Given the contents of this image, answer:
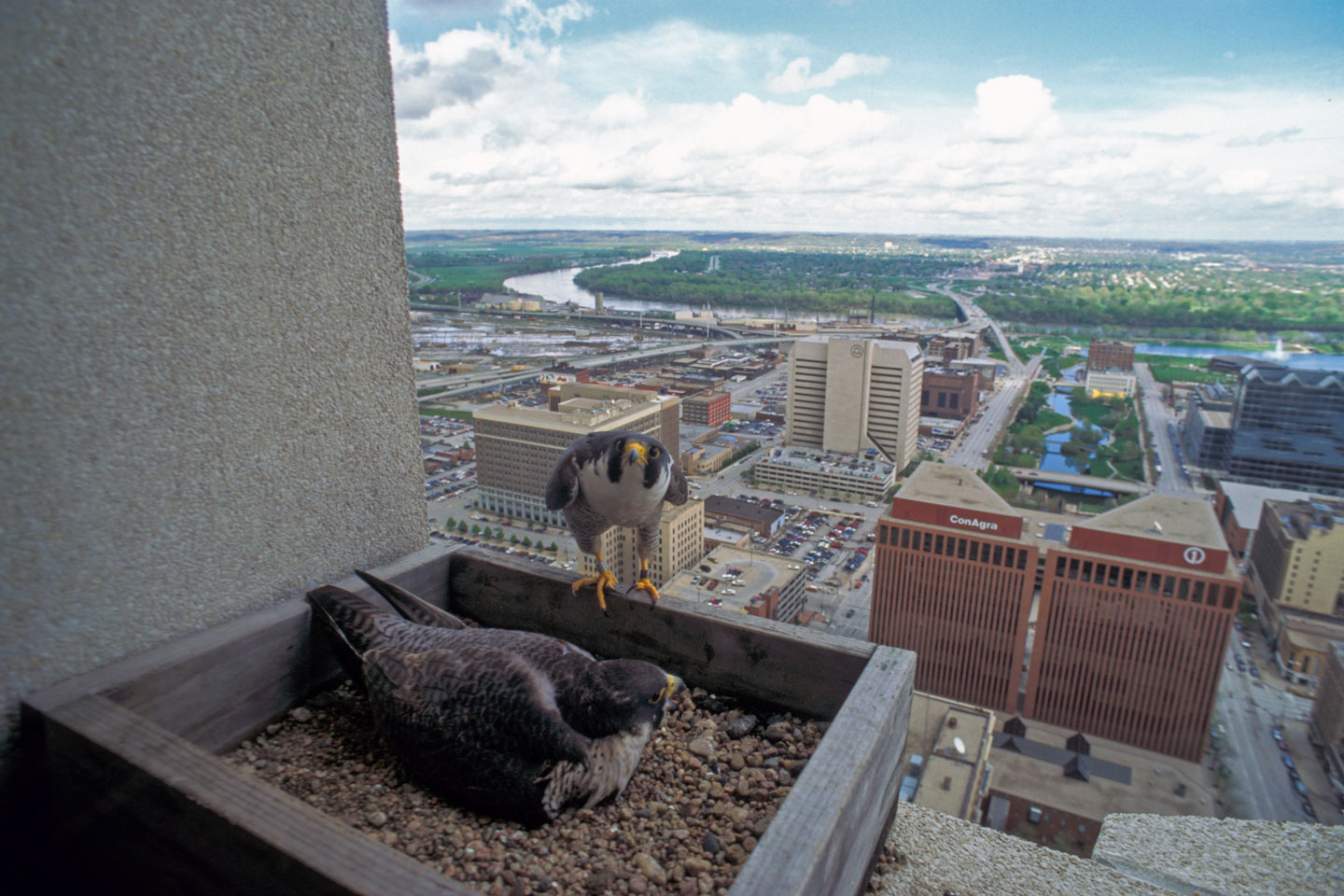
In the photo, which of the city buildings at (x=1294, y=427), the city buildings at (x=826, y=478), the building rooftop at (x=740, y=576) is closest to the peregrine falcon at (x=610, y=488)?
the building rooftop at (x=740, y=576)

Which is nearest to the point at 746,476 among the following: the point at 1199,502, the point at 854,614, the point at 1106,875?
the point at 854,614

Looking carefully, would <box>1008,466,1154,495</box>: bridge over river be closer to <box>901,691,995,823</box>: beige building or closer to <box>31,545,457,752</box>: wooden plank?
<box>901,691,995,823</box>: beige building

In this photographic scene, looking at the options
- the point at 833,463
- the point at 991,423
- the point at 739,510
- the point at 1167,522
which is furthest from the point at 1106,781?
the point at 991,423

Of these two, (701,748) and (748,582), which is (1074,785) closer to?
(748,582)

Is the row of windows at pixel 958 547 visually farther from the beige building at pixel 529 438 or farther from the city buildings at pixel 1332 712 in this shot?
the beige building at pixel 529 438

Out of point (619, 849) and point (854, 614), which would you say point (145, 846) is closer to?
point (619, 849)

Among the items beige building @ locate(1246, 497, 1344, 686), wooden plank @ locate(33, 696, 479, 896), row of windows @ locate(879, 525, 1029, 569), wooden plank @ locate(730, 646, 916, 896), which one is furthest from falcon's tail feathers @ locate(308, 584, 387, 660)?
beige building @ locate(1246, 497, 1344, 686)

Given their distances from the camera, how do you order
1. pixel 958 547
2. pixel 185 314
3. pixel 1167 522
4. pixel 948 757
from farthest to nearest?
1. pixel 958 547
2. pixel 1167 522
3. pixel 948 757
4. pixel 185 314
